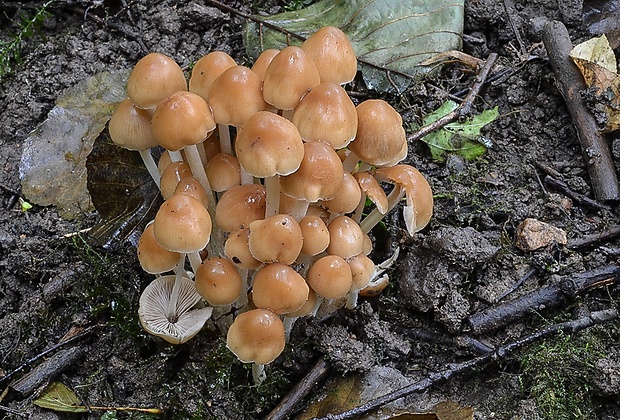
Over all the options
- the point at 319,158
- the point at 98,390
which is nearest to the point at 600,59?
the point at 319,158

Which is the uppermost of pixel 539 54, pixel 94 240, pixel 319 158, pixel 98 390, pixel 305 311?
pixel 319 158

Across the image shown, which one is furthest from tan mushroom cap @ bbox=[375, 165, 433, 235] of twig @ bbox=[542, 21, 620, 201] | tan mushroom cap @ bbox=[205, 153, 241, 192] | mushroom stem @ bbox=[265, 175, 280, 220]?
twig @ bbox=[542, 21, 620, 201]

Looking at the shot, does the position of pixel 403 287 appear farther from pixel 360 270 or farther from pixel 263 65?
pixel 263 65

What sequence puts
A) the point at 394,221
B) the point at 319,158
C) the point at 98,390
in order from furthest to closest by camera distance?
1. the point at 394,221
2. the point at 98,390
3. the point at 319,158

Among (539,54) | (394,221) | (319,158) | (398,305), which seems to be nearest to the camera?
(319,158)

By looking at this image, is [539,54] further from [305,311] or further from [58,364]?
[58,364]

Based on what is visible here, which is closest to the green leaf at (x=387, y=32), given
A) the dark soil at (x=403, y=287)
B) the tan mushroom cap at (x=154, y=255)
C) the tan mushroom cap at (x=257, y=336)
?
the dark soil at (x=403, y=287)

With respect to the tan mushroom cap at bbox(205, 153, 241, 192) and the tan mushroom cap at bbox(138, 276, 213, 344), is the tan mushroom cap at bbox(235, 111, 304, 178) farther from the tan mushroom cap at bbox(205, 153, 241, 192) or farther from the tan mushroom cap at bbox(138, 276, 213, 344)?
the tan mushroom cap at bbox(138, 276, 213, 344)
